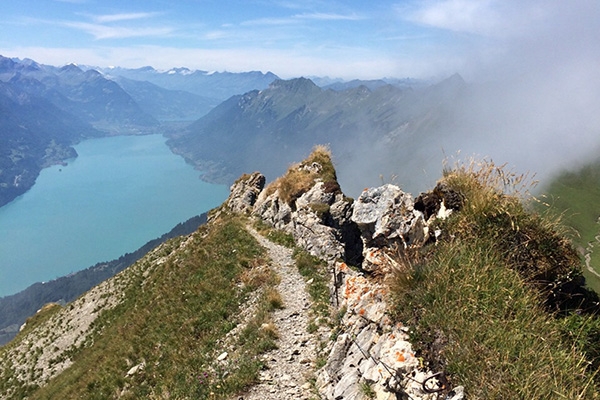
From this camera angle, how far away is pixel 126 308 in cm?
2506

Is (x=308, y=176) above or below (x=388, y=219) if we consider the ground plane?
below

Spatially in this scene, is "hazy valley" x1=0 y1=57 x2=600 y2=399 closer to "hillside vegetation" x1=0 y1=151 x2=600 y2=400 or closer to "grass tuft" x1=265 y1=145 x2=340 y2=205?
"hillside vegetation" x1=0 y1=151 x2=600 y2=400

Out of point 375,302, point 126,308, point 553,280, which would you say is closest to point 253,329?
point 375,302

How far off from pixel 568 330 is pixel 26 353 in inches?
1386

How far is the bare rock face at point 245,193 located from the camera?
125ft

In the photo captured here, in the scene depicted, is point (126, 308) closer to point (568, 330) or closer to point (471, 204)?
point (471, 204)

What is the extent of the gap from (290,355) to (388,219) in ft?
21.1

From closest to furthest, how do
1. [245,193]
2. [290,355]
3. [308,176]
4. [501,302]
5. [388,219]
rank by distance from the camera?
[501,302] → [290,355] → [388,219] → [308,176] → [245,193]

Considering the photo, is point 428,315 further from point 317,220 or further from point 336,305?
point 317,220

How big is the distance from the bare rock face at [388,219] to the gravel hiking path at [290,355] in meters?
3.21


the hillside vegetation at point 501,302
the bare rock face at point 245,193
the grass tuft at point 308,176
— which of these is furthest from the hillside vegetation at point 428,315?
the bare rock face at point 245,193

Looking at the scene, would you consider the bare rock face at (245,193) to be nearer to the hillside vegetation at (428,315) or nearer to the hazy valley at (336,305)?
the hazy valley at (336,305)

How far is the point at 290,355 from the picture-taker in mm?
10742

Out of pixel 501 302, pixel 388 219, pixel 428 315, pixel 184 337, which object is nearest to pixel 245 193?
pixel 184 337
